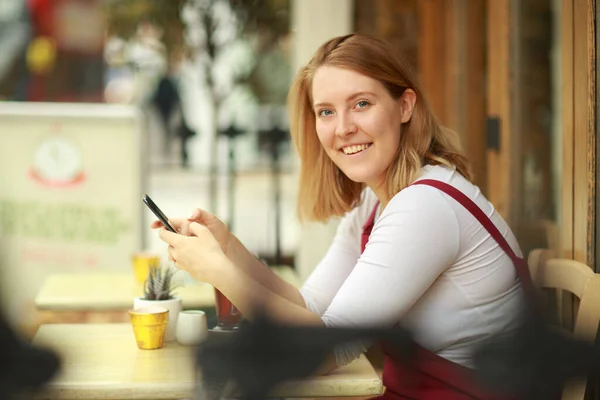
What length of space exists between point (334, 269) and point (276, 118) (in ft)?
14.0

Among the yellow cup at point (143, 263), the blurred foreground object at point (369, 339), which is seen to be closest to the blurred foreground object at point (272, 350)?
the blurred foreground object at point (369, 339)

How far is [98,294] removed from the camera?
2623mm

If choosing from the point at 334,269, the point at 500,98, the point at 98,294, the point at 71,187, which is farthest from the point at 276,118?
the point at 334,269

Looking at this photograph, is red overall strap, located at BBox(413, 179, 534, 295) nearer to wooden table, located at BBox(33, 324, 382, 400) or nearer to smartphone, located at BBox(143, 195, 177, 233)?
wooden table, located at BBox(33, 324, 382, 400)

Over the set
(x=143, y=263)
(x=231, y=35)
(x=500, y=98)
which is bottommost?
(x=143, y=263)

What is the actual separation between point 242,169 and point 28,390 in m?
10.3

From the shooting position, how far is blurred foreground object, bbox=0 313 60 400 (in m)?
0.60

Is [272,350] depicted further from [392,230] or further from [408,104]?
[408,104]

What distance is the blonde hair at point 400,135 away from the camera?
192 centimetres

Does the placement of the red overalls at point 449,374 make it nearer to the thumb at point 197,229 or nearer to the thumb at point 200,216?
the thumb at point 197,229

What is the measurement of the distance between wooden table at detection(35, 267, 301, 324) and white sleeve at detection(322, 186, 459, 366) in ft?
2.82

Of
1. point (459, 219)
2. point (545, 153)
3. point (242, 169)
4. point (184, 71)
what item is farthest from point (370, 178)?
point (242, 169)

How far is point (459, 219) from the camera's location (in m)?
1.72

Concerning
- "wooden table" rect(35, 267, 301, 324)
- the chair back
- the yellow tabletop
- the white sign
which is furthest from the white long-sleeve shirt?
the white sign
